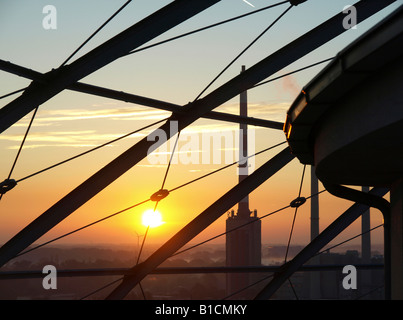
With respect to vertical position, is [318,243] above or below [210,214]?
below

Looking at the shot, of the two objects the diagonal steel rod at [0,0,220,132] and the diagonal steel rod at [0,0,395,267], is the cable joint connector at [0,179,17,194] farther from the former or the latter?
the diagonal steel rod at [0,0,220,132]

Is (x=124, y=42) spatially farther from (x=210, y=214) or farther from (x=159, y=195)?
(x=210, y=214)

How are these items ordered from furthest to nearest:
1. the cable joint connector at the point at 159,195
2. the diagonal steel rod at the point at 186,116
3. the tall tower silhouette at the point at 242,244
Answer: the tall tower silhouette at the point at 242,244
the cable joint connector at the point at 159,195
the diagonal steel rod at the point at 186,116

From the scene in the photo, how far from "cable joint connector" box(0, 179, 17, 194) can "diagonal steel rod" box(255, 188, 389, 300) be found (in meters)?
13.3

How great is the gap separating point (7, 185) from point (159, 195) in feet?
21.4

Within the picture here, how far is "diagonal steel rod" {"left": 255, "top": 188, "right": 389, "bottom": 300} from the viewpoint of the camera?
88.9 feet

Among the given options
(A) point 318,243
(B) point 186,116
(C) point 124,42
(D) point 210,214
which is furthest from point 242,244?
(C) point 124,42

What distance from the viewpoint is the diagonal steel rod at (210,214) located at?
23.6 metres

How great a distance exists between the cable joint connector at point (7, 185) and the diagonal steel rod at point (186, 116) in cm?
100

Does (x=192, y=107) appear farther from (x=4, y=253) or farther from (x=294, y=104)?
(x=294, y=104)

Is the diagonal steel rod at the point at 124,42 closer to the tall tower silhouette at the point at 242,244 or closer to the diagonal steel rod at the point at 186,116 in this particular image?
the diagonal steel rod at the point at 186,116

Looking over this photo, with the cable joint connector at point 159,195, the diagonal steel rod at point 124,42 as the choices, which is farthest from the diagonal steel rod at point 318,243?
the diagonal steel rod at point 124,42

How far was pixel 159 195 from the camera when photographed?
2309 centimetres
